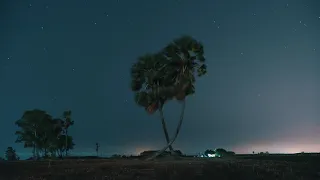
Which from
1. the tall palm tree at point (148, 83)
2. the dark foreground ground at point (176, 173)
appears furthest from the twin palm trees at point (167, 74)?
the dark foreground ground at point (176, 173)

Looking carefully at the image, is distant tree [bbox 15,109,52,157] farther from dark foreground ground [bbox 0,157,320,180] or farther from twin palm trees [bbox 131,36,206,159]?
dark foreground ground [bbox 0,157,320,180]

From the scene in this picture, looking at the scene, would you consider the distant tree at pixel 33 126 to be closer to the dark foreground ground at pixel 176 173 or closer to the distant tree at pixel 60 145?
the distant tree at pixel 60 145

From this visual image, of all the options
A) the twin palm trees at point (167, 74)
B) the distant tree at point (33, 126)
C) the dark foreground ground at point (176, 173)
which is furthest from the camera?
the distant tree at point (33, 126)

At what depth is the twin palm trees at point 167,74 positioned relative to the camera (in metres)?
58.3

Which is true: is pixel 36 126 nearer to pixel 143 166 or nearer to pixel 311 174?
pixel 143 166

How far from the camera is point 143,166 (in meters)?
38.4

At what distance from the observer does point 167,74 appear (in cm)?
5944

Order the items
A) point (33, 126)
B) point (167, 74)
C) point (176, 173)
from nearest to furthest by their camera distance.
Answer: point (176, 173), point (167, 74), point (33, 126)

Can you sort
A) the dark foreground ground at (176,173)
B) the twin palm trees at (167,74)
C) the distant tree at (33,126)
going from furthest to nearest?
the distant tree at (33,126) < the twin palm trees at (167,74) < the dark foreground ground at (176,173)

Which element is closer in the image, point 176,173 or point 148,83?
point 176,173

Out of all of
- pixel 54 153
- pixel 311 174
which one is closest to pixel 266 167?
pixel 311 174

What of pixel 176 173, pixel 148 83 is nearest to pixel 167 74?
pixel 148 83

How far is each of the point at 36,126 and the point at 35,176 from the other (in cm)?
7399

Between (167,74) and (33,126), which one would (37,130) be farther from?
(167,74)
